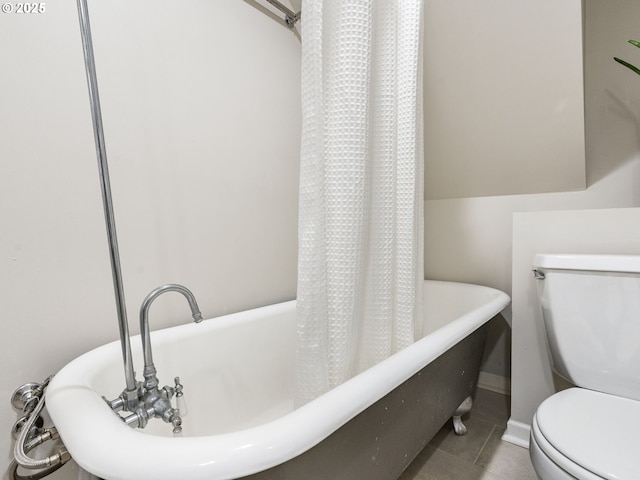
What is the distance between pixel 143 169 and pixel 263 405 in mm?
928

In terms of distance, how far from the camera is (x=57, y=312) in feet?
2.94

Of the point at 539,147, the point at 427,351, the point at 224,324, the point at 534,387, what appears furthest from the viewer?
the point at 539,147

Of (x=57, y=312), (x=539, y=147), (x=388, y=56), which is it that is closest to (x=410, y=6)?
(x=388, y=56)

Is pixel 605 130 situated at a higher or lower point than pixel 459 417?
higher

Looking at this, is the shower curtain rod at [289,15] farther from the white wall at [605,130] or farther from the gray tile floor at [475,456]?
the gray tile floor at [475,456]

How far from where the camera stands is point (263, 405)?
1.21m

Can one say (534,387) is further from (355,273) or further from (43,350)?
(43,350)

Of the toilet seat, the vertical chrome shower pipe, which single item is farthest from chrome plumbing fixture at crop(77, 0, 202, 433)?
the toilet seat

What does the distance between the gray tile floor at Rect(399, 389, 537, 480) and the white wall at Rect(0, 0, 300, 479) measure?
2.88ft

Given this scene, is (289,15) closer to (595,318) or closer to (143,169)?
(143,169)

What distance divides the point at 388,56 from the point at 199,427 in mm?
1331

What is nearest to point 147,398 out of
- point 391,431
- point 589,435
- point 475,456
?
point 391,431

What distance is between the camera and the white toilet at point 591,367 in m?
0.73

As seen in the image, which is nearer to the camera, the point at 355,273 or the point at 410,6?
the point at 355,273
